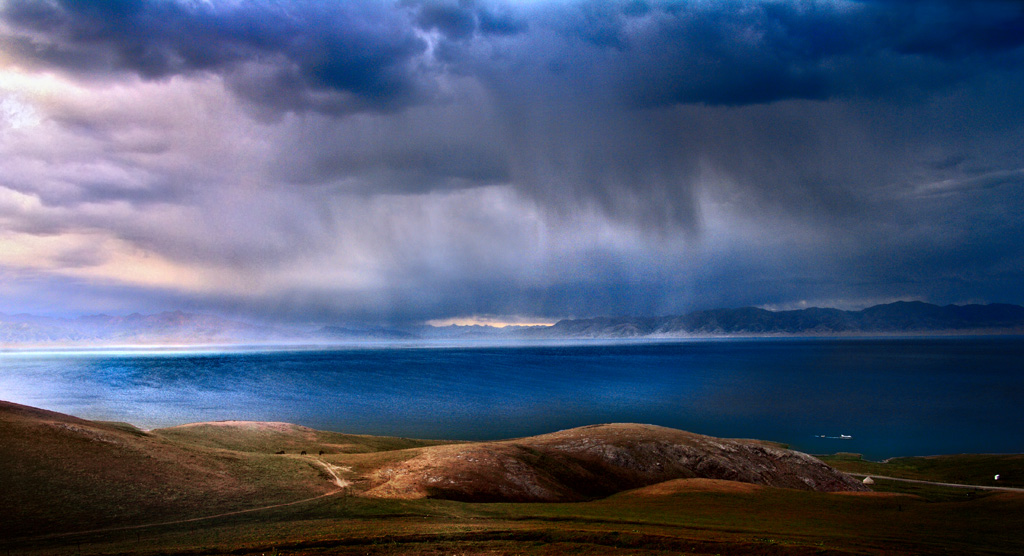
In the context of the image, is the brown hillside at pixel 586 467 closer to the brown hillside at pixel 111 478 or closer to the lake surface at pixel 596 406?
the brown hillside at pixel 111 478

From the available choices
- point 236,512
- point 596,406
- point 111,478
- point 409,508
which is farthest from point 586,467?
point 596,406

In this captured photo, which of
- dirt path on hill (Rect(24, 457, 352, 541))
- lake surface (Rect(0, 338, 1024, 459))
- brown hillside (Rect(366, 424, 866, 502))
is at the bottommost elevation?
lake surface (Rect(0, 338, 1024, 459))

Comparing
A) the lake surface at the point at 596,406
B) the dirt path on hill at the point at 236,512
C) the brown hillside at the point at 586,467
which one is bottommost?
the lake surface at the point at 596,406

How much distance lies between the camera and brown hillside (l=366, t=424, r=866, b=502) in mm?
43675

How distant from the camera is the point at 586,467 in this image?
56188 millimetres

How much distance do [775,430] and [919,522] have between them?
277ft

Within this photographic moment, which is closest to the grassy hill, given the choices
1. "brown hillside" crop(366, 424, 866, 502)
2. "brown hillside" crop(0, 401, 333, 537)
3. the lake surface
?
"brown hillside" crop(0, 401, 333, 537)

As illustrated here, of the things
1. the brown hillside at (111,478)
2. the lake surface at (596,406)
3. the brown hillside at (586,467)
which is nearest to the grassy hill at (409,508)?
the brown hillside at (111,478)

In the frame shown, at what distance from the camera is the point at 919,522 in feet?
114

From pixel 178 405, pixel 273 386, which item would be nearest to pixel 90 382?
pixel 273 386

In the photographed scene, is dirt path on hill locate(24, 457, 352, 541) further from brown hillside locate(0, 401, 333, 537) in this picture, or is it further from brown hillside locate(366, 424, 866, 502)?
brown hillside locate(366, 424, 866, 502)

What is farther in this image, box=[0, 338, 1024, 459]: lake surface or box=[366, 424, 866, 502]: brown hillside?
box=[0, 338, 1024, 459]: lake surface

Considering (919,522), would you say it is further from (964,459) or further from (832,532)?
(964,459)

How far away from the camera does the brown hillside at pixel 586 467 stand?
43.7 meters
